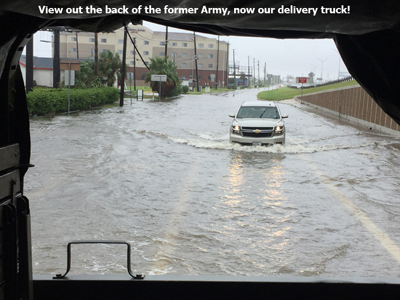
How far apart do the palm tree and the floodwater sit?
40.2m

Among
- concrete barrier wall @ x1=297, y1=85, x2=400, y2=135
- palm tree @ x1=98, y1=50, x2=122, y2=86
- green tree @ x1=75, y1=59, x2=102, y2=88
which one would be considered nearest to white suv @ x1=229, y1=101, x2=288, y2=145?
concrete barrier wall @ x1=297, y1=85, x2=400, y2=135

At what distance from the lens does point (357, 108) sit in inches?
1275

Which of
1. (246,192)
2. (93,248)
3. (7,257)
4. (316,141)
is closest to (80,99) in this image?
(316,141)

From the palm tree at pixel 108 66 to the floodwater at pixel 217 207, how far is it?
40166 mm

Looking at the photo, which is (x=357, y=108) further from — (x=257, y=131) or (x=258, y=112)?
(x=257, y=131)

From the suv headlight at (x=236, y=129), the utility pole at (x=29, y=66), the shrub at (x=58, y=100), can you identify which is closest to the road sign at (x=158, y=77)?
the shrub at (x=58, y=100)

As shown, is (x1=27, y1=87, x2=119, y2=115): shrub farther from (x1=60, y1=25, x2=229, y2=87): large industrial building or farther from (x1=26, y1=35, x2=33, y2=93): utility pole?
(x1=60, y1=25, x2=229, y2=87): large industrial building

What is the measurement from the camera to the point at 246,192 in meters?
11.7

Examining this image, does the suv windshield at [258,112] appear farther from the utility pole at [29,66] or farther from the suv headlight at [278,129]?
the utility pole at [29,66]

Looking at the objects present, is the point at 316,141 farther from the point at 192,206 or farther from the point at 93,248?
the point at 93,248

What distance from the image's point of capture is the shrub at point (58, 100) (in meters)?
29.2

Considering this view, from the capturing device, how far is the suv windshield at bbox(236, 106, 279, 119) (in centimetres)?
1981

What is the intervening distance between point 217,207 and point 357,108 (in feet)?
79.9

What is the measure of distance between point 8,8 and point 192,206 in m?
7.32
